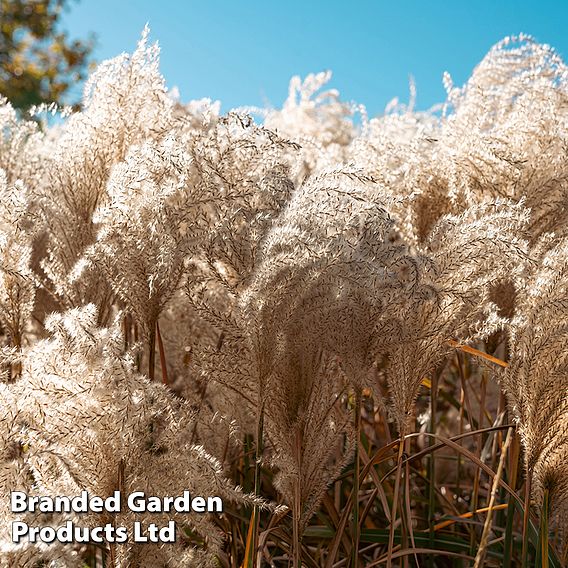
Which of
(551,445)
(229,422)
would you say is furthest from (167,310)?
(551,445)

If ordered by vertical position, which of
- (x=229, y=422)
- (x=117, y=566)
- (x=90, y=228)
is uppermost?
(x=90, y=228)

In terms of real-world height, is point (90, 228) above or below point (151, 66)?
below

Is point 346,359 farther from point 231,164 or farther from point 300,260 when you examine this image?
point 231,164

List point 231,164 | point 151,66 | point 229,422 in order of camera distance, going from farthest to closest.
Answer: point 151,66 → point 229,422 → point 231,164

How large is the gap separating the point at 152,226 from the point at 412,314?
2.15 feet

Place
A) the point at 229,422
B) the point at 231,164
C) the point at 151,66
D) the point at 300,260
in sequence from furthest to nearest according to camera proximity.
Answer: the point at 151,66, the point at 229,422, the point at 231,164, the point at 300,260

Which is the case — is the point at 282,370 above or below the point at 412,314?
below

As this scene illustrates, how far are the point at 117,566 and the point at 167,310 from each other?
44.1 inches

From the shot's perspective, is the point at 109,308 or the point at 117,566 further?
the point at 109,308

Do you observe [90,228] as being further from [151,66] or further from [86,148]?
[151,66]

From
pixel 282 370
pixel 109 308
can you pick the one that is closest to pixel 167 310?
pixel 109 308

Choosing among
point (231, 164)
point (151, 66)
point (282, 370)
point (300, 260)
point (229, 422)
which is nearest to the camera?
point (300, 260)

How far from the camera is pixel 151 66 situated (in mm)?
2480

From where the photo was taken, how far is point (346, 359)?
5.68 ft
